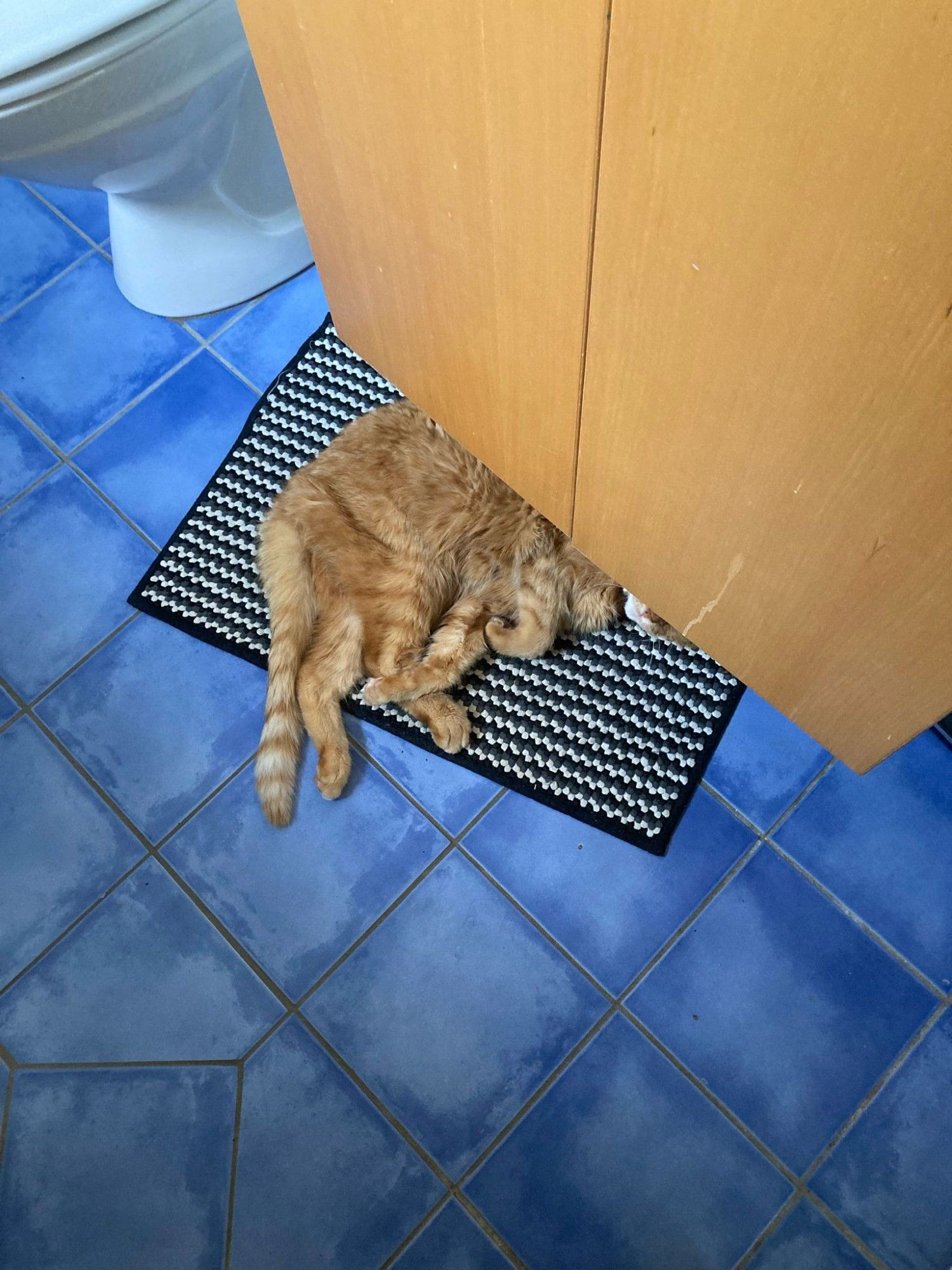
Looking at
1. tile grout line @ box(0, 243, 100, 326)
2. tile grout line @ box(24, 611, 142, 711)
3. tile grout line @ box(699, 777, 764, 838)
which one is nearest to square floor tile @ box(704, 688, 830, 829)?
tile grout line @ box(699, 777, 764, 838)

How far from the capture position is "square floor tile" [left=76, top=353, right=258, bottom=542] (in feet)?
5.03

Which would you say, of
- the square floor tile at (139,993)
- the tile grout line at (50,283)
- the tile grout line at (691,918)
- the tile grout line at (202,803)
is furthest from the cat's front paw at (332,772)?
the tile grout line at (50,283)

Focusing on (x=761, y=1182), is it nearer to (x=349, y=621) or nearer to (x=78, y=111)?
(x=349, y=621)

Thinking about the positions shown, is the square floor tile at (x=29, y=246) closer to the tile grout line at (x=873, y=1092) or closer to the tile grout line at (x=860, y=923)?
the tile grout line at (x=860, y=923)

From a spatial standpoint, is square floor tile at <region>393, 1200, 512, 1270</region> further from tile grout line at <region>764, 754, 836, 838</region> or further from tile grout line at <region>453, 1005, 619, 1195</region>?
tile grout line at <region>764, 754, 836, 838</region>

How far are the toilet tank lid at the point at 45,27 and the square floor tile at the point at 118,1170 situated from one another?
1164mm

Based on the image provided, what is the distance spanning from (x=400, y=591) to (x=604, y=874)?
47cm

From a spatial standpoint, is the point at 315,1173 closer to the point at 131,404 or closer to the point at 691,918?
the point at 691,918

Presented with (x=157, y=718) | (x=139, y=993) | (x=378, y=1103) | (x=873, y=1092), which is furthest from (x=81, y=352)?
(x=873, y=1092)

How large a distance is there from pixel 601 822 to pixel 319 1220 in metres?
0.58

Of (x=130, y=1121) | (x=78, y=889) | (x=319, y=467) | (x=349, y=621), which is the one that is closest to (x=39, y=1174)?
(x=130, y=1121)

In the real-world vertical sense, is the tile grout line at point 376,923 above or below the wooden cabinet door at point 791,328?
below

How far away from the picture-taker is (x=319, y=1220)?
3.67 feet

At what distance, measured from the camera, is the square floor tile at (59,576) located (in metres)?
1.44
